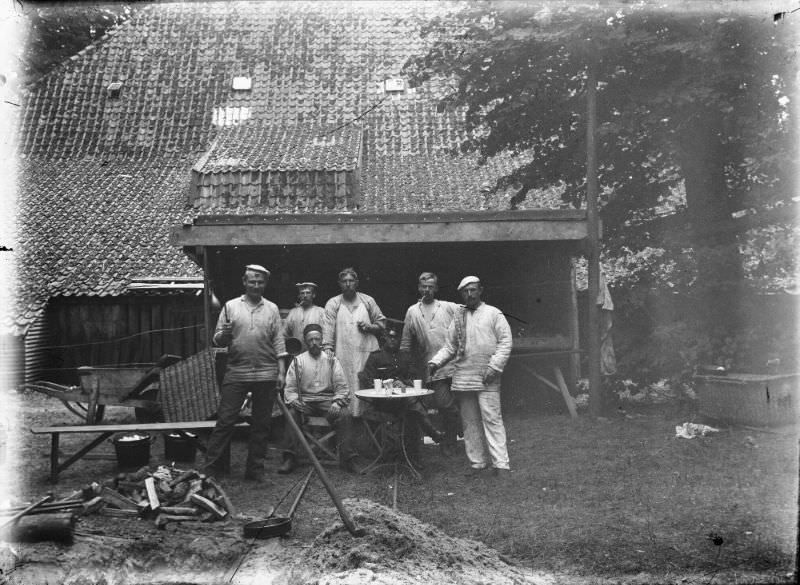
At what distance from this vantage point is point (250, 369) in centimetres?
728

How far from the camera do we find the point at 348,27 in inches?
856

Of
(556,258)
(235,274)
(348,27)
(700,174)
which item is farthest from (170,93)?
(700,174)

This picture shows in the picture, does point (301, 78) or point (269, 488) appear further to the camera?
point (301, 78)

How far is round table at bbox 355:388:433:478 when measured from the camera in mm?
7344

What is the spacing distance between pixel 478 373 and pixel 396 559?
277cm

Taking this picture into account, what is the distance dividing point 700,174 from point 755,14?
1.99 m

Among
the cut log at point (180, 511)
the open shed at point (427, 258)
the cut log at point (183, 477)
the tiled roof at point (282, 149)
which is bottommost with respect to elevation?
the cut log at point (180, 511)

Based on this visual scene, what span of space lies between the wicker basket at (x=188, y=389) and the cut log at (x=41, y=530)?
3045 millimetres

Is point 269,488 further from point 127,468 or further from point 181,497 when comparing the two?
point 127,468

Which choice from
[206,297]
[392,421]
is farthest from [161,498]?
[206,297]

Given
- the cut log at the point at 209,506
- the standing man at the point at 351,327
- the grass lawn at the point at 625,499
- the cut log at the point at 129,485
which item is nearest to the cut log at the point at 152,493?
the cut log at the point at 129,485

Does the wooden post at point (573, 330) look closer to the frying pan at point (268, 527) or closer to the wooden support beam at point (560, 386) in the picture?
the wooden support beam at point (560, 386)

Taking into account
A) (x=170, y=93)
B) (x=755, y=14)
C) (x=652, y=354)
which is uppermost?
(x=170, y=93)

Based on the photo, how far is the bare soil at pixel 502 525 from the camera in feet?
15.3
